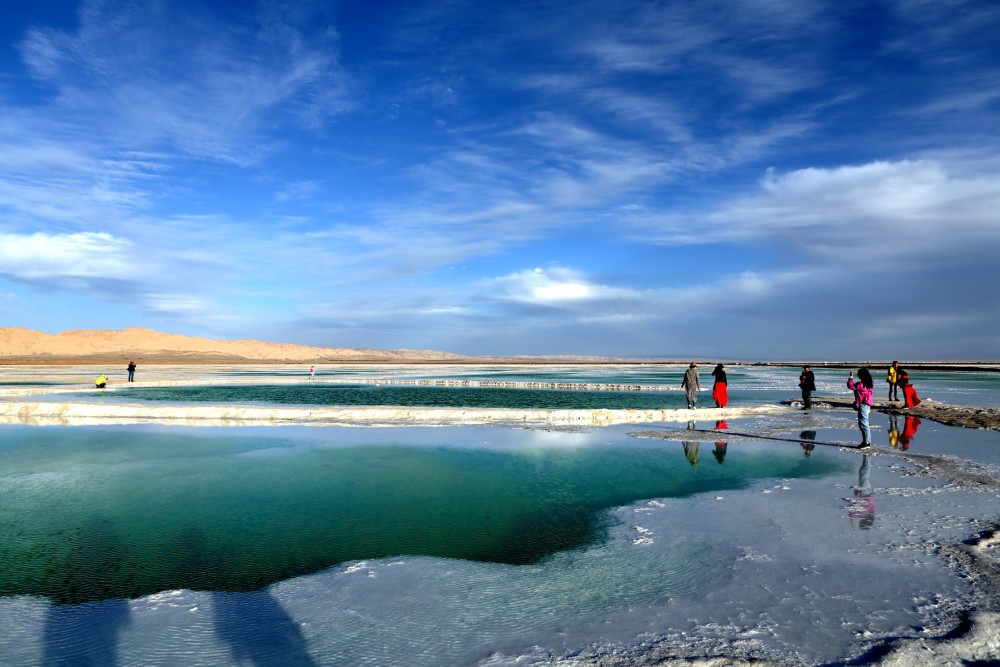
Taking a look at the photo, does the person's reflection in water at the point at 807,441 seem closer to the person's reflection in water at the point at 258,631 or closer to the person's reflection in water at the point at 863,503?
the person's reflection in water at the point at 863,503

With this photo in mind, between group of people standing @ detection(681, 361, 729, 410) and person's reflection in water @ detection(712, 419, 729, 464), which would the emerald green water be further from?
group of people standing @ detection(681, 361, 729, 410)

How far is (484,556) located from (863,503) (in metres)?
6.30

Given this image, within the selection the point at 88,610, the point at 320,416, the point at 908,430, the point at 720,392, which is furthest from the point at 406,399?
the point at 88,610

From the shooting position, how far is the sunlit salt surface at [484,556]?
16.6 ft

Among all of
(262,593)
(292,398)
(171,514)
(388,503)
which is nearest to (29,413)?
(292,398)

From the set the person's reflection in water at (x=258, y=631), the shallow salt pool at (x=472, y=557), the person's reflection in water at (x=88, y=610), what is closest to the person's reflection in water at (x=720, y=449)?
the shallow salt pool at (x=472, y=557)

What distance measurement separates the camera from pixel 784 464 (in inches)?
521

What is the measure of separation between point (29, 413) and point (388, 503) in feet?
69.9

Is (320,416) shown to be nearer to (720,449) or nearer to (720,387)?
(720,449)

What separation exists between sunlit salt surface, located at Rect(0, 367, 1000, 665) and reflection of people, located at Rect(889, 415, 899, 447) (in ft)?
6.71

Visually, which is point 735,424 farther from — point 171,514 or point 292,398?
point 292,398

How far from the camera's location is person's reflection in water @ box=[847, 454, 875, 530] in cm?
838

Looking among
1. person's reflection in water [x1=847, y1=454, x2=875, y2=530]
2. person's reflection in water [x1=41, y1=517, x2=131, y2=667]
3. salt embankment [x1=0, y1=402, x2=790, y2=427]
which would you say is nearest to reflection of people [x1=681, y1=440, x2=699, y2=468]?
person's reflection in water [x1=847, y1=454, x2=875, y2=530]

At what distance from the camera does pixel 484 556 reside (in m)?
7.41
